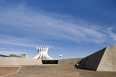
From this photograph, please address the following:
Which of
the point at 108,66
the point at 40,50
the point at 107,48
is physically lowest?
the point at 108,66

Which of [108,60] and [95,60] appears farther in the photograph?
[95,60]

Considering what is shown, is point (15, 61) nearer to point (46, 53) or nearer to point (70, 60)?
point (70, 60)

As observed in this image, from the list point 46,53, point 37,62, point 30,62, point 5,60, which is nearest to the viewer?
point 5,60

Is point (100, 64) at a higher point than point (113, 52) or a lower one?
lower

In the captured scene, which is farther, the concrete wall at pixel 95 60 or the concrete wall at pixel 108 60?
the concrete wall at pixel 95 60

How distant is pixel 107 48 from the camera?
58.5ft

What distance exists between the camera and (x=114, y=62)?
16781 mm

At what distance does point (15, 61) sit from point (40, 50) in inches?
1255

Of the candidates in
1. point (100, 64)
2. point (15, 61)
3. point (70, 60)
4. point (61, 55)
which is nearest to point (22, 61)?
point (15, 61)

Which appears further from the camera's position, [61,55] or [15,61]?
[61,55]

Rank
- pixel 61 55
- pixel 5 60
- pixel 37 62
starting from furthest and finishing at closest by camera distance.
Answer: pixel 61 55, pixel 37 62, pixel 5 60

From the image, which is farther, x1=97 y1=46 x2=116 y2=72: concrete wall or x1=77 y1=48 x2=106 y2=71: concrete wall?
x1=77 y1=48 x2=106 y2=71: concrete wall

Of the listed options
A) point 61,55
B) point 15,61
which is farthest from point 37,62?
point 61,55

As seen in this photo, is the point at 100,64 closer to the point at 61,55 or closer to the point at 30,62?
the point at 30,62
